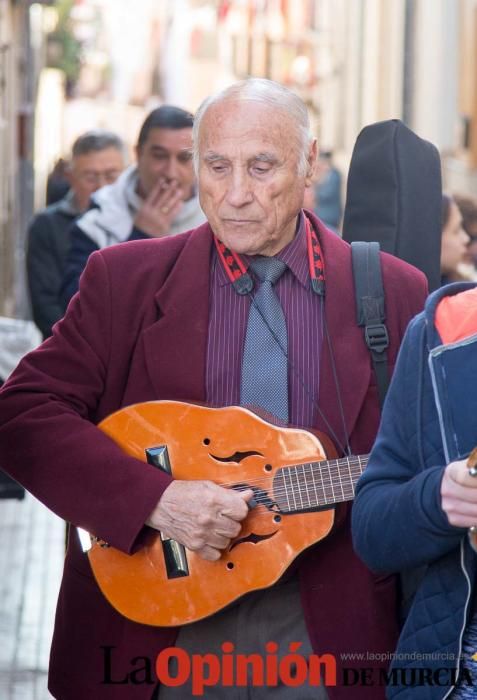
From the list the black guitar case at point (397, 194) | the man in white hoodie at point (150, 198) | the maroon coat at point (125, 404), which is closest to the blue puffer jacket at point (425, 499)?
the maroon coat at point (125, 404)

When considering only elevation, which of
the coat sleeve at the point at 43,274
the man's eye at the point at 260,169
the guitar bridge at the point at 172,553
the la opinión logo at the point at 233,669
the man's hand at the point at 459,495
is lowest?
the coat sleeve at the point at 43,274

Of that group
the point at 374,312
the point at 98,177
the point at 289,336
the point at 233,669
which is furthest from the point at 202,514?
the point at 98,177

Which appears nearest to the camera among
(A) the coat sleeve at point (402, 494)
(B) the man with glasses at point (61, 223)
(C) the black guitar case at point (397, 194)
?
(A) the coat sleeve at point (402, 494)

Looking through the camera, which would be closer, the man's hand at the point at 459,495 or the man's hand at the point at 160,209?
the man's hand at the point at 459,495

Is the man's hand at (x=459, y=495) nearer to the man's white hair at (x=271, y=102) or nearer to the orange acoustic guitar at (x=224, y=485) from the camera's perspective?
the orange acoustic guitar at (x=224, y=485)

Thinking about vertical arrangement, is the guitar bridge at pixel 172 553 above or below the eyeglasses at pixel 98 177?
above

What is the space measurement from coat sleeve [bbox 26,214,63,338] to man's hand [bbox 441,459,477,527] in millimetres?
5889

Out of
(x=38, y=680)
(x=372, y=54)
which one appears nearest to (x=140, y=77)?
(x=372, y=54)

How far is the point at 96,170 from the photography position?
28.4 feet

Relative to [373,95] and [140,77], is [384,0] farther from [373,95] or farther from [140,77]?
[140,77]

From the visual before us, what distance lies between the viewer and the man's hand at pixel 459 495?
2553 mm

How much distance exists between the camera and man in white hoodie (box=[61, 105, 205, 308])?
6.09m

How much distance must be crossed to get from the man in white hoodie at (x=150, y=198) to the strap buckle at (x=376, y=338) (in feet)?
8.03

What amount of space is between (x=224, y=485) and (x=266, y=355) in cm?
30
